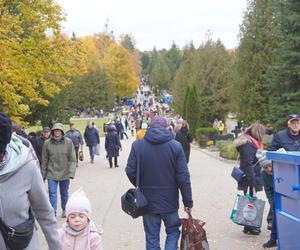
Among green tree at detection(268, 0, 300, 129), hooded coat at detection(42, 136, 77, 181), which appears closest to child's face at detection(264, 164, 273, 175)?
hooded coat at detection(42, 136, 77, 181)

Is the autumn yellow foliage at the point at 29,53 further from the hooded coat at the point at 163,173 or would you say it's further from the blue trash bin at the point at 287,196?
the blue trash bin at the point at 287,196

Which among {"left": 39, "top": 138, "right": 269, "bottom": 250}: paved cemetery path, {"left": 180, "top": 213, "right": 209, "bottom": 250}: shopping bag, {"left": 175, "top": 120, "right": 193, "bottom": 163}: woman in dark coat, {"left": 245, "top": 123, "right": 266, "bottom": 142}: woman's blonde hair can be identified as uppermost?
{"left": 245, "top": 123, "right": 266, "bottom": 142}: woman's blonde hair

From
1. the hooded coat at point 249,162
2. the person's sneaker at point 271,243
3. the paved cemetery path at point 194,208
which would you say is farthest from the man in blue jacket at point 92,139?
the person's sneaker at point 271,243

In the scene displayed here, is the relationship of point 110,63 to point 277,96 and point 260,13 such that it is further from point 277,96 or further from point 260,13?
point 277,96

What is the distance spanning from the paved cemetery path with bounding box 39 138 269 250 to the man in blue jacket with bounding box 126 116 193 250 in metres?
1.66

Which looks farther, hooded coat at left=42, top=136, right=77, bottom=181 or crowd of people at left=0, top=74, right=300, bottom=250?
hooded coat at left=42, top=136, right=77, bottom=181

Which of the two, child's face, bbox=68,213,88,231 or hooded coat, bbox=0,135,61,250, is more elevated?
hooded coat, bbox=0,135,61,250

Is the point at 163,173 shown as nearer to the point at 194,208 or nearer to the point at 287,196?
the point at 287,196

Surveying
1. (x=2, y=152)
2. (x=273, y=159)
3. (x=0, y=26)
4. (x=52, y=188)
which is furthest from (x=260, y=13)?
(x=2, y=152)

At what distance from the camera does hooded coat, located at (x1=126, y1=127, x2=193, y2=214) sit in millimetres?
6062

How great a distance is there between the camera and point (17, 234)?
3201 mm

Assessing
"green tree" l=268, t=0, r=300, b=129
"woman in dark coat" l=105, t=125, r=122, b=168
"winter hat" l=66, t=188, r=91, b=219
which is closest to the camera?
"winter hat" l=66, t=188, r=91, b=219

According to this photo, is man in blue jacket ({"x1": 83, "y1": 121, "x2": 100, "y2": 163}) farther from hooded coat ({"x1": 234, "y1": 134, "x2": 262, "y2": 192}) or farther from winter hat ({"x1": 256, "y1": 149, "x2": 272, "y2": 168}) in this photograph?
winter hat ({"x1": 256, "y1": 149, "x2": 272, "y2": 168})

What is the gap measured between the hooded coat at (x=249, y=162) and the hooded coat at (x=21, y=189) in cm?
527
